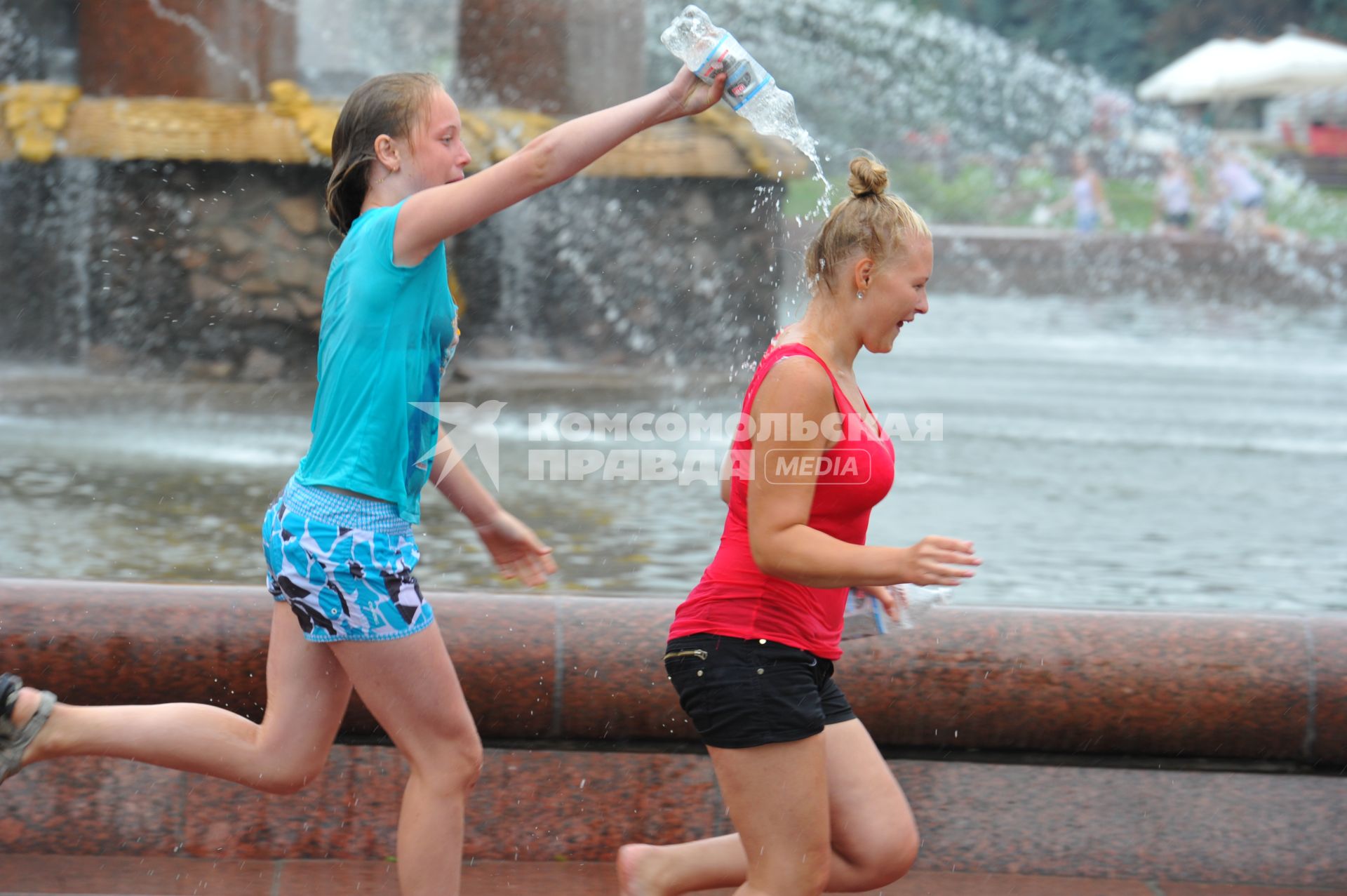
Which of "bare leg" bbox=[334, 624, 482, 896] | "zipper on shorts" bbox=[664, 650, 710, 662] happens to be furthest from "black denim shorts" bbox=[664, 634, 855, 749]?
"bare leg" bbox=[334, 624, 482, 896]

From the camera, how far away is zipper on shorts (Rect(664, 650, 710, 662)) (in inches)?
102

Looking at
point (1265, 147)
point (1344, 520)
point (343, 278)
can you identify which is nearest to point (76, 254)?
point (1344, 520)

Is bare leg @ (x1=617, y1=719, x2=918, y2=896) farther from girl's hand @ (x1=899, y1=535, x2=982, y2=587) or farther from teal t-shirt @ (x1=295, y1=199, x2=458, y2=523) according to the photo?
teal t-shirt @ (x1=295, y1=199, x2=458, y2=523)

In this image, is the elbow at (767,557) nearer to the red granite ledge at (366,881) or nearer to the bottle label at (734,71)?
the bottle label at (734,71)

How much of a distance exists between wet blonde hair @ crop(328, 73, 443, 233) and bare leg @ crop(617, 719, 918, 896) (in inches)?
50.0

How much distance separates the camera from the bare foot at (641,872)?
281 cm

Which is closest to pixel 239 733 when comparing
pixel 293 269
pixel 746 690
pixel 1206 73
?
pixel 746 690

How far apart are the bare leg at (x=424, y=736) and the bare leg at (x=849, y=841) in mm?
398

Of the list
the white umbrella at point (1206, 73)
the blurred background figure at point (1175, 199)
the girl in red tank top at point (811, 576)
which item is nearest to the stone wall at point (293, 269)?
the girl in red tank top at point (811, 576)

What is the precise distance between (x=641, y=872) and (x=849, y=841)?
0.40 m

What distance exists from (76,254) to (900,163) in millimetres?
23473

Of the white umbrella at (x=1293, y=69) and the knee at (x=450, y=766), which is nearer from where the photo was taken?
the knee at (x=450, y=766)

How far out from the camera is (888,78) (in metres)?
29.3

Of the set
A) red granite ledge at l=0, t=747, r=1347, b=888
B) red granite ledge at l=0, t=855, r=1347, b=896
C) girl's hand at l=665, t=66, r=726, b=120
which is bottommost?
red granite ledge at l=0, t=855, r=1347, b=896
